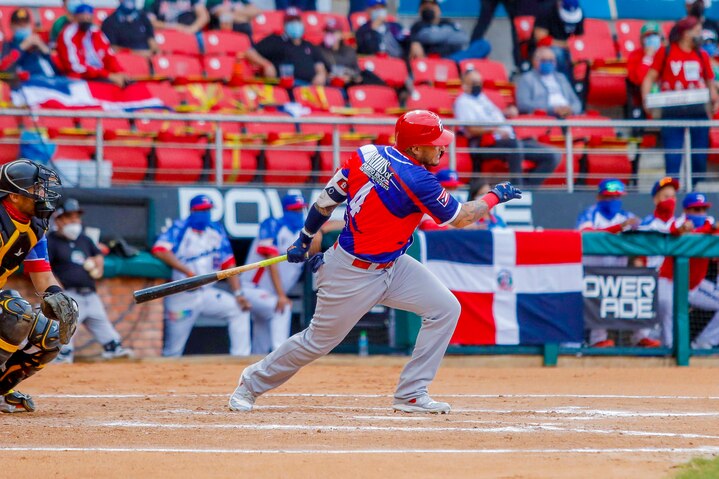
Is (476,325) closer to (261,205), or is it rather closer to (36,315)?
(261,205)

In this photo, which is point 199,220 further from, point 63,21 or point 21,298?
point 21,298

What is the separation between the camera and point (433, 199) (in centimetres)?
731

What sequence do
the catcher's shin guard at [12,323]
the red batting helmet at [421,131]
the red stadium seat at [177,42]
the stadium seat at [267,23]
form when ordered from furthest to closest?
the stadium seat at [267,23], the red stadium seat at [177,42], the red batting helmet at [421,131], the catcher's shin guard at [12,323]

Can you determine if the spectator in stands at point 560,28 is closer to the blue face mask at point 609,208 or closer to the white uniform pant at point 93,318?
the blue face mask at point 609,208

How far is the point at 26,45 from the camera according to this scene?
575 inches

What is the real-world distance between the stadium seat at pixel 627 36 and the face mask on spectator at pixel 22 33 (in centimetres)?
894

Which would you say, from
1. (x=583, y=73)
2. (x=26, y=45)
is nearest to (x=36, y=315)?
(x=26, y=45)

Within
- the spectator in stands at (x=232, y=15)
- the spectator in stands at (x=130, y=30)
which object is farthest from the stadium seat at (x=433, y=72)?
the spectator in stands at (x=130, y=30)

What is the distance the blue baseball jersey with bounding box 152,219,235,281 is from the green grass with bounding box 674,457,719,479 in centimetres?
809

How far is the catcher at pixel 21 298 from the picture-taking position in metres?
7.30

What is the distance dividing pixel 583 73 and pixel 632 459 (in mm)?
12312

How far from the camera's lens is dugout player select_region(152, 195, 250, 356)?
13.0 m

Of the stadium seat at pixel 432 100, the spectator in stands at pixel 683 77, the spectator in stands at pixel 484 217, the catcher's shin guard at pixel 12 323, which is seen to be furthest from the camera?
the stadium seat at pixel 432 100

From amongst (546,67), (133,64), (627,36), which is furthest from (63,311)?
(627,36)
